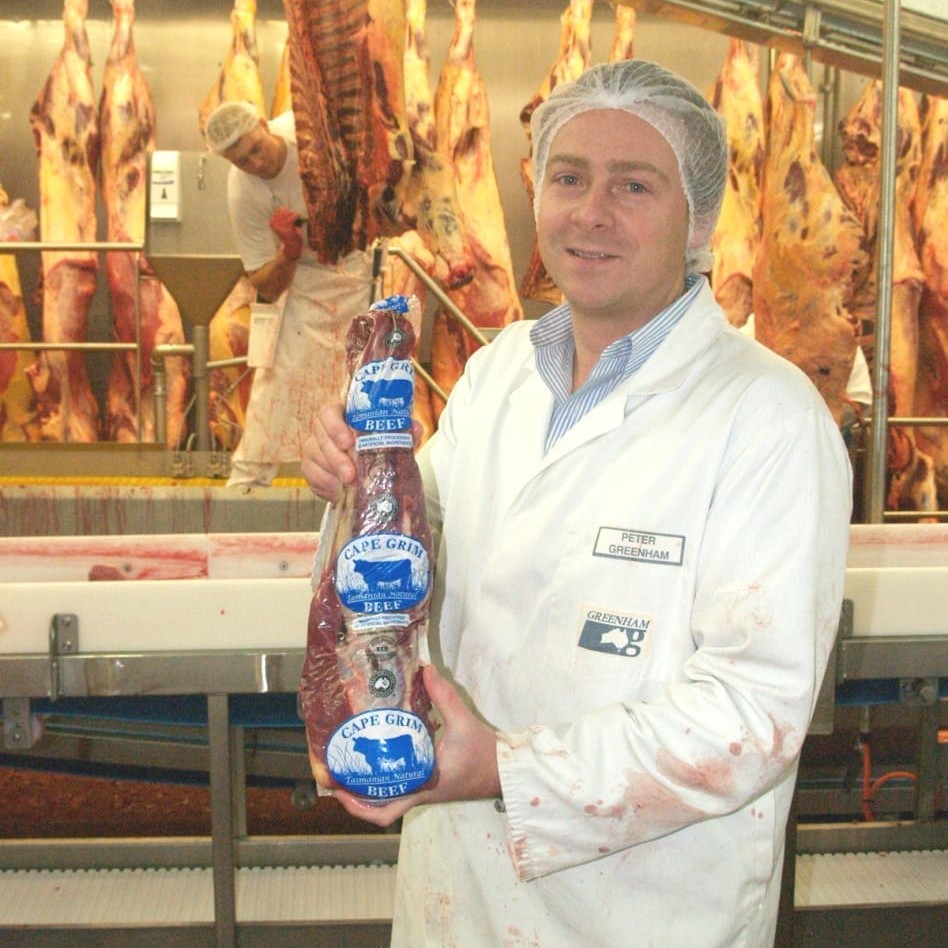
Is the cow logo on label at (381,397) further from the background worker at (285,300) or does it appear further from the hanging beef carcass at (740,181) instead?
the hanging beef carcass at (740,181)

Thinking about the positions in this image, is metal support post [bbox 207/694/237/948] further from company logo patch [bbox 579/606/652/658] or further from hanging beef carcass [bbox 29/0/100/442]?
hanging beef carcass [bbox 29/0/100/442]

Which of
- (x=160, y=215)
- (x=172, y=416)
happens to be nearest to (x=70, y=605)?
(x=160, y=215)

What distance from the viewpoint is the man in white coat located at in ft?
3.51

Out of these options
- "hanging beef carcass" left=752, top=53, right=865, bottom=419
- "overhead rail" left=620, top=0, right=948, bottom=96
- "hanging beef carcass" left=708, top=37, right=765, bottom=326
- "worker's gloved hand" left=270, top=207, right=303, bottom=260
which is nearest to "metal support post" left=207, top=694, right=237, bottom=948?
"overhead rail" left=620, top=0, right=948, bottom=96

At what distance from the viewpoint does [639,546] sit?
47.6 inches

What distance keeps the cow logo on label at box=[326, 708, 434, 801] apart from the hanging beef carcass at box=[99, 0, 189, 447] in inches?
188

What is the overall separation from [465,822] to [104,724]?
3.26ft

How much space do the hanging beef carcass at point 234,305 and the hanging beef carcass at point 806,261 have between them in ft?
8.08

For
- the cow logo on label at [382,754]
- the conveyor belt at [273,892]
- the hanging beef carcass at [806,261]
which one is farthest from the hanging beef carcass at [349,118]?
the cow logo on label at [382,754]

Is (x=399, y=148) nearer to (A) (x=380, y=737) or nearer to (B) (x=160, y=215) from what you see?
(B) (x=160, y=215)

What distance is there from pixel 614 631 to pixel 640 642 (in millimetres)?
32

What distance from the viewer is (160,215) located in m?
4.45

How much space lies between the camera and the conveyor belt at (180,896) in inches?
76.7

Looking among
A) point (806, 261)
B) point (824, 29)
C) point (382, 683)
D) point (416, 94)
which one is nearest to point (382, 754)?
point (382, 683)
